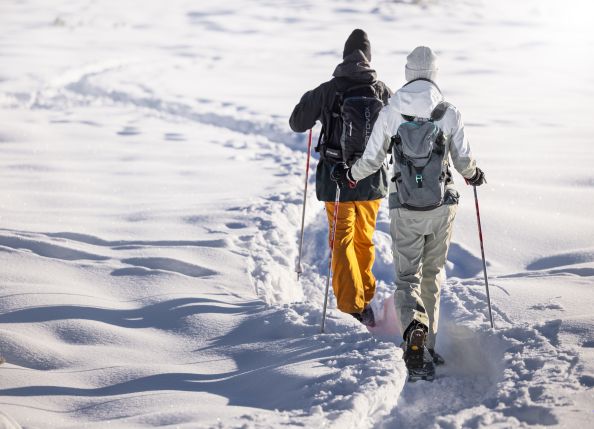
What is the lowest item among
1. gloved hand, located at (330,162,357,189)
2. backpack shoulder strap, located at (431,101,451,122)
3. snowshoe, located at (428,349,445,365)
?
snowshoe, located at (428,349,445,365)

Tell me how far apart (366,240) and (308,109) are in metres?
0.99

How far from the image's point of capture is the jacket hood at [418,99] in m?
3.56

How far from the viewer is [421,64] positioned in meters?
3.64

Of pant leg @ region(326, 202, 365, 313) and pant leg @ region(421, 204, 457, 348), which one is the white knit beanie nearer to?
pant leg @ region(421, 204, 457, 348)

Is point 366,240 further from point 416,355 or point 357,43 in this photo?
point 357,43

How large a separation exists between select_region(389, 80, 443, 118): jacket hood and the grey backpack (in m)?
0.04

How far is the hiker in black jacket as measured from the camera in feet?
14.2

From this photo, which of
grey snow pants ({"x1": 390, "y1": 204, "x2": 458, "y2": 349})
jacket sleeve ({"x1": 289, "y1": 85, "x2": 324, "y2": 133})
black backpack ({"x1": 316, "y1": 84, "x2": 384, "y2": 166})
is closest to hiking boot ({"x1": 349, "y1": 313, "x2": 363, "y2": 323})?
grey snow pants ({"x1": 390, "y1": 204, "x2": 458, "y2": 349})

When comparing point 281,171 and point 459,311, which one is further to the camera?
point 281,171

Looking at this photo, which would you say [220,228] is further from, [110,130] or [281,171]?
[110,130]

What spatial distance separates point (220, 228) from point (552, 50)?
1209 centimetres

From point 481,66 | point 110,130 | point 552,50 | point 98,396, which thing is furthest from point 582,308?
point 552,50

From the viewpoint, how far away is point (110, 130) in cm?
974

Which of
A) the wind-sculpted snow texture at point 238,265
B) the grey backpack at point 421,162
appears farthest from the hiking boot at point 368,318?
the grey backpack at point 421,162
